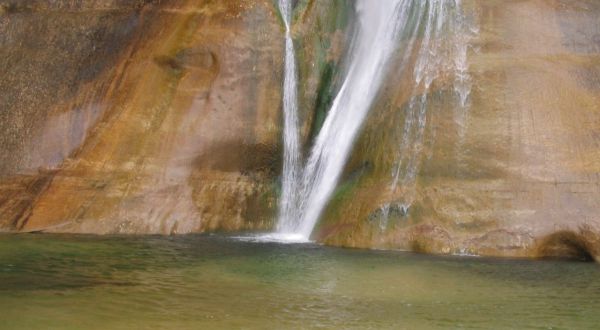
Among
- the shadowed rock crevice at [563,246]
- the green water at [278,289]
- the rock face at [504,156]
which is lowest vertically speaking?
the green water at [278,289]

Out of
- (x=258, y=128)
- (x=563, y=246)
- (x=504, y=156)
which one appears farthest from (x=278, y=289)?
(x=258, y=128)

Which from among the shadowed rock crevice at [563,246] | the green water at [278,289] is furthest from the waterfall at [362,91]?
the green water at [278,289]

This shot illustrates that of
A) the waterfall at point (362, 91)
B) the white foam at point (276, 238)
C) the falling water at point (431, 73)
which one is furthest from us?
the waterfall at point (362, 91)

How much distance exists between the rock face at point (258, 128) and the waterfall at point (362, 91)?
0.24 m

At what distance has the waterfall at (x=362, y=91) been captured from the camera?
14320 mm

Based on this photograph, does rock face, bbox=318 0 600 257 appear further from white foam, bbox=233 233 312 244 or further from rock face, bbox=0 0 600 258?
white foam, bbox=233 233 312 244

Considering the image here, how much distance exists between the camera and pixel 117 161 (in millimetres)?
15617

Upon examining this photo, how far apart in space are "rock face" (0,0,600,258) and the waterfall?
0.24 metres

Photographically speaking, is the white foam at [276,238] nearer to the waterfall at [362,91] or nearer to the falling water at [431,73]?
the waterfall at [362,91]

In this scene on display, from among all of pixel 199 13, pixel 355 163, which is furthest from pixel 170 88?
pixel 355 163

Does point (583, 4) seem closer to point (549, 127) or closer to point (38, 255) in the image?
point (549, 127)

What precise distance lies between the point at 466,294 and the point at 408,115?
5719 mm

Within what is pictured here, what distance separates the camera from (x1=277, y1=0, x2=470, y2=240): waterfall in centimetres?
1432

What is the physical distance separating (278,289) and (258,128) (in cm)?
783
